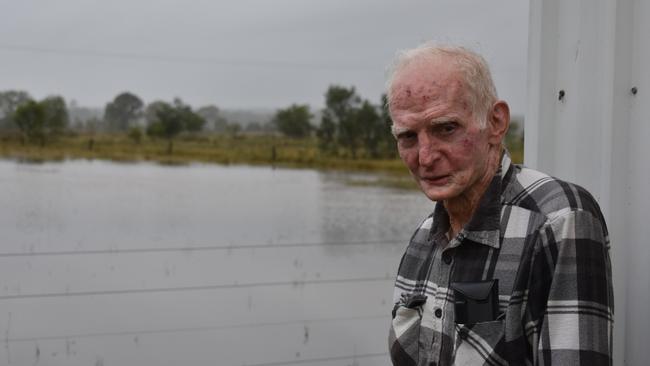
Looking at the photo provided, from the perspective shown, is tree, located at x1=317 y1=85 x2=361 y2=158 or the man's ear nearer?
the man's ear

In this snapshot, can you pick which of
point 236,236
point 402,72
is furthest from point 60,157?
point 402,72

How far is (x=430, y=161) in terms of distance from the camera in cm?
82

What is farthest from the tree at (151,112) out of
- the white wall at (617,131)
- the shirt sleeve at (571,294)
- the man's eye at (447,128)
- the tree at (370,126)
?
the shirt sleeve at (571,294)

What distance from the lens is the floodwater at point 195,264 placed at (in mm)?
1768

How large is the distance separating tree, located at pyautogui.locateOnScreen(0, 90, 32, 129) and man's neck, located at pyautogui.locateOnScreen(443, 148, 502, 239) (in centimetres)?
131

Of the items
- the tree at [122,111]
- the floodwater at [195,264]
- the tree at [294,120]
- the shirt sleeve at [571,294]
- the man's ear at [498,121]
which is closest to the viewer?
the shirt sleeve at [571,294]

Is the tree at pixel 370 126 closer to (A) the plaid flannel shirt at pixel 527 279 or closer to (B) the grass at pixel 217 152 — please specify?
(B) the grass at pixel 217 152

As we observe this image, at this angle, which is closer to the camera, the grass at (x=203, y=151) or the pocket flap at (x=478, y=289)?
the pocket flap at (x=478, y=289)

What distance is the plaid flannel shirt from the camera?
28.6 inches

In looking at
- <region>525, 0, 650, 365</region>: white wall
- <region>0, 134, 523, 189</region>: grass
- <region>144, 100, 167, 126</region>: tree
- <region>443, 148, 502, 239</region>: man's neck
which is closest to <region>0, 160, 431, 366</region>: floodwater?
<region>0, 134, 523, 189</region>: grass

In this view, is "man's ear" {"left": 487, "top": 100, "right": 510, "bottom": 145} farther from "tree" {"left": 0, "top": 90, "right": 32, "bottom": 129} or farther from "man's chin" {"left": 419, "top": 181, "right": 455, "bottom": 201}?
"tree" {"left": 0, "top": 90, "right": 32, "bottom": 129}

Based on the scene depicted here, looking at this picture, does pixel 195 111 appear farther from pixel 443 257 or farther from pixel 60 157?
pixel 443 257

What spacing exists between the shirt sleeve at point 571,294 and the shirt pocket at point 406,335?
18 cm

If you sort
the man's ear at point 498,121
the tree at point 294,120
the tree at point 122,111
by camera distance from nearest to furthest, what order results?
the man's ear at point 498,121 < the tree at point 122,111 < the tree at point 294,120
